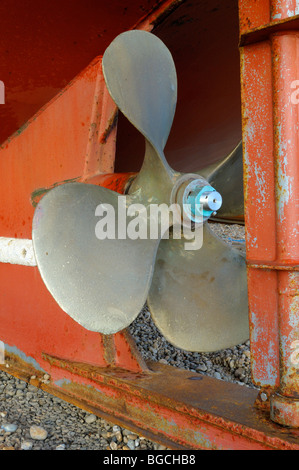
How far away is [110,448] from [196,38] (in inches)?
67.5

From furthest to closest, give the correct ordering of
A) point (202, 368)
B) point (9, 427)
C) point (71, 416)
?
point (202, 368)
point (71, 416)
point (9, 427)

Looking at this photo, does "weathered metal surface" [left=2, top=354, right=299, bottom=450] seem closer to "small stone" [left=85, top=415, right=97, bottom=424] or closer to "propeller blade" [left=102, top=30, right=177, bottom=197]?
"small stone" [left=85, top=415, right=97, bottom=424]

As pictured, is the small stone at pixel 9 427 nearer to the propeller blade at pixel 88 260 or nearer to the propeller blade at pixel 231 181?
the propeller blade at pixel 88 260

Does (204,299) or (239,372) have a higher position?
(204,299)

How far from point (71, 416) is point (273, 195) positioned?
1208mm

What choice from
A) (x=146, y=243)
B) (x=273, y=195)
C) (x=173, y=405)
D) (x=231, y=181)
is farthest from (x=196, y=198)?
(x=231, y=181)

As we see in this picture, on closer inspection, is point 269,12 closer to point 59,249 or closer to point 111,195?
point 111,195

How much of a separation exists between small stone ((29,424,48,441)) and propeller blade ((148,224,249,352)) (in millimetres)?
558

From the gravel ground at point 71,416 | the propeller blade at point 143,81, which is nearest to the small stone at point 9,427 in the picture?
the gravel ground at point 71,416

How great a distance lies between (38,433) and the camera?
180 cm

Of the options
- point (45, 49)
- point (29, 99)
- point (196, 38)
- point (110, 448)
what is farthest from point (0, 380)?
point (196, 38)

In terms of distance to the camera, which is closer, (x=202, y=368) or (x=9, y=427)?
(x=9, y=427)

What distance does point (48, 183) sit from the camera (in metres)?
2.29

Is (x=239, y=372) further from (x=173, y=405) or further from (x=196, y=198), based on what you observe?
(x=196, y=198)
